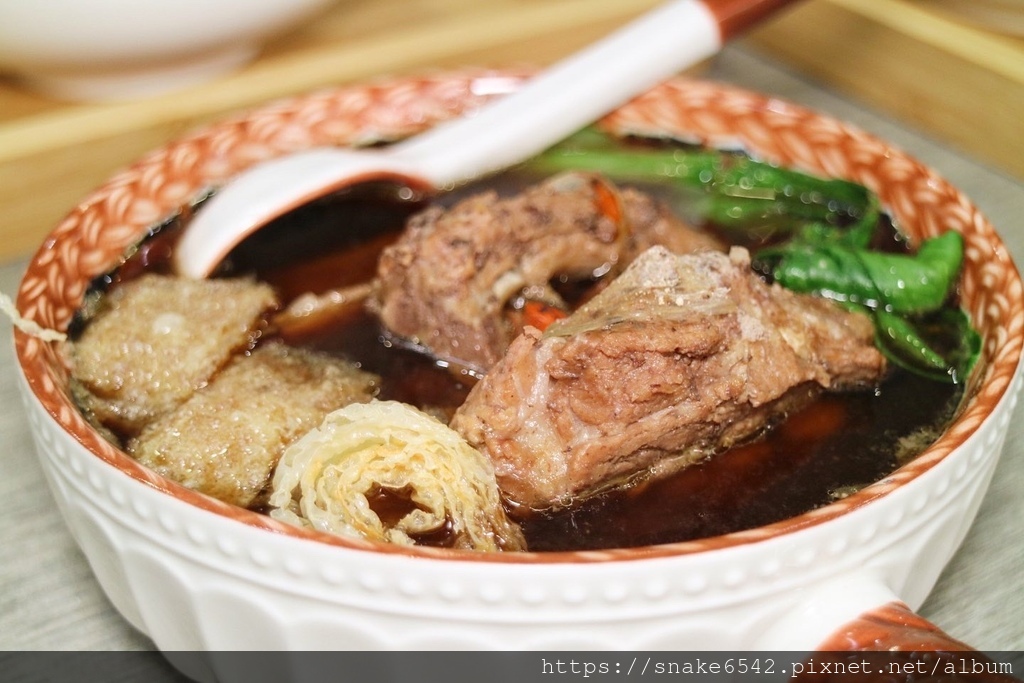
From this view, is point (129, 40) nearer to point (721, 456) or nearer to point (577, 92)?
point (577, 92)

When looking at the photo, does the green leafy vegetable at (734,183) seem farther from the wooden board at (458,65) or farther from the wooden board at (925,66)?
the wooden board at (925,66)

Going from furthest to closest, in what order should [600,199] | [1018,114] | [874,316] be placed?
[1018,114] → [600,199] → [874,316]

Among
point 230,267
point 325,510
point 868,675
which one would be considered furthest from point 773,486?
point 230,267

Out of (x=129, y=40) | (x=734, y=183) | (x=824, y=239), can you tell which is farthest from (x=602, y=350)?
(x=129, y=40)

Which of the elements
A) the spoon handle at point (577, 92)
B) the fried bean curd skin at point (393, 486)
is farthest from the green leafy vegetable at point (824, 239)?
the fried bean curd skin at point (393, 486)

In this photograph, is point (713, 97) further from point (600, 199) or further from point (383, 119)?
point (383, 119)

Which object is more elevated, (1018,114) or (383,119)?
(383,119)
